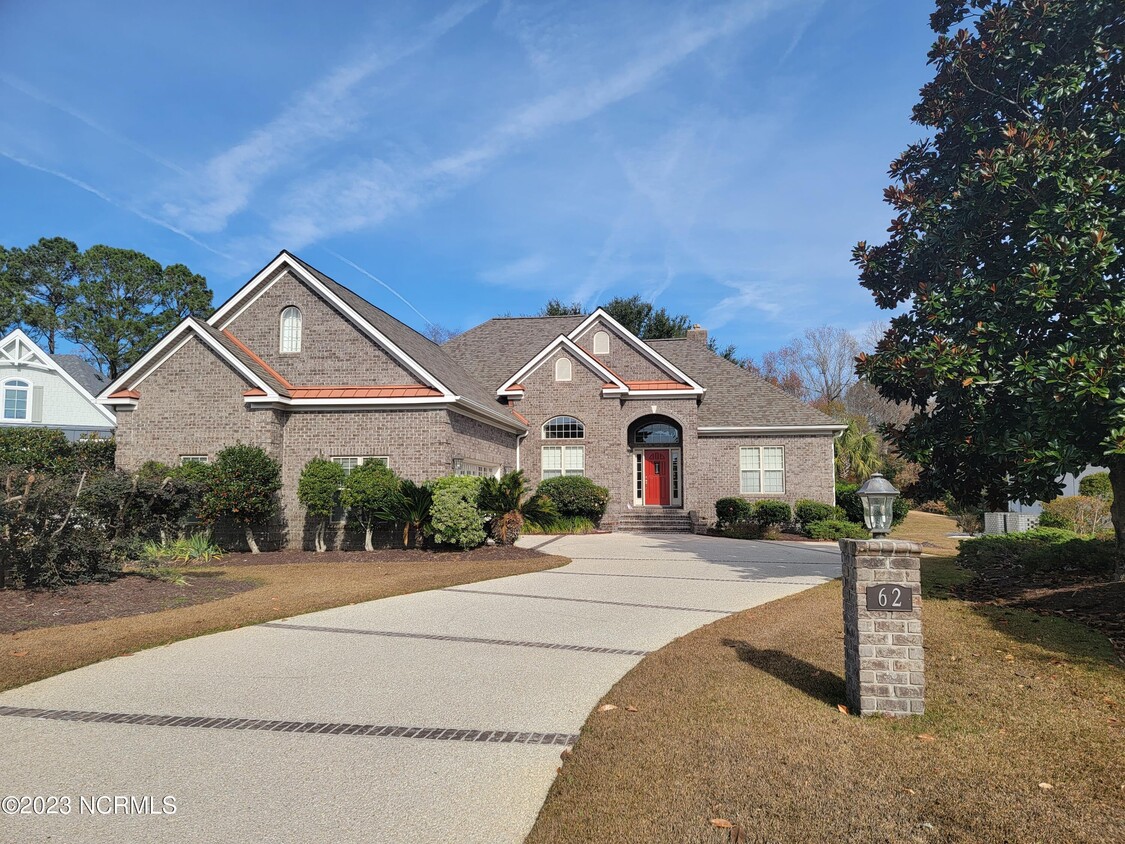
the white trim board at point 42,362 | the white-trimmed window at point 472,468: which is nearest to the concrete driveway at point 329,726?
the white-trimmed window at point 472,468

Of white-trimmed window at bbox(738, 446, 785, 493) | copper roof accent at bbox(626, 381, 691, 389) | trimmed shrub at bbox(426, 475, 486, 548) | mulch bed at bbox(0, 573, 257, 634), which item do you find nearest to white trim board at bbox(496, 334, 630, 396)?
copper roof accent at bbox(626, 381, 691, 389)

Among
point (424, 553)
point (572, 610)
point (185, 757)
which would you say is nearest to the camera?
point (185, 757)

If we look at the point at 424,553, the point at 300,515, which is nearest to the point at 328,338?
the point at 300,515

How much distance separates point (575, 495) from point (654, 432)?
5333 millimetres

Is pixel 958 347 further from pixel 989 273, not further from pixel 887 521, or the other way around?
pixel 887 521

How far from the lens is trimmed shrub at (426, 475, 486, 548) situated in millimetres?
16109

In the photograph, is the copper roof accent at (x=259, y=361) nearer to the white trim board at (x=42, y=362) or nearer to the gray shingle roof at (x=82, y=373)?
the white trim board at (x=42, y=362)

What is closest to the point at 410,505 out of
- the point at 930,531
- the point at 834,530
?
the point at 834,530

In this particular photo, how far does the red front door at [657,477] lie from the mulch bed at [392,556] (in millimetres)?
9928

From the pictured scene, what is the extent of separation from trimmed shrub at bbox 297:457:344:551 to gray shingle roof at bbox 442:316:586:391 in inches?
358

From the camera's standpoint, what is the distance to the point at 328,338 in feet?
63.0

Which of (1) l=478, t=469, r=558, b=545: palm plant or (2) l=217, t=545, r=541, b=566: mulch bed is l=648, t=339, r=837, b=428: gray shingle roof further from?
(2) l=217, t=545, r=541, b=566: mulch bed

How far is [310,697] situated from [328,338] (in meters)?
14.7

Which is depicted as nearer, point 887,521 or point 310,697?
point 887,521
